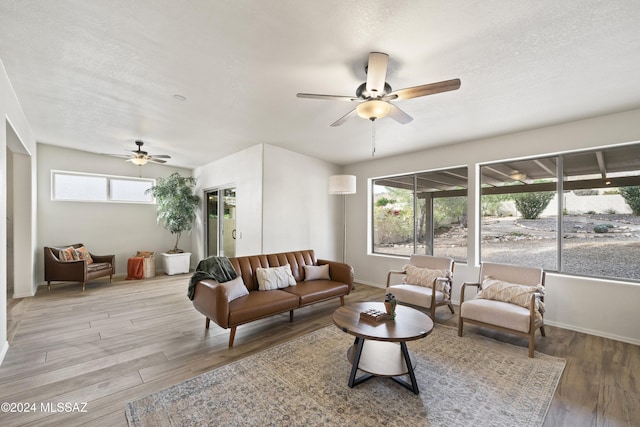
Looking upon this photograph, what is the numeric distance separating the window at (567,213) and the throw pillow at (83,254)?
7581 millimetres

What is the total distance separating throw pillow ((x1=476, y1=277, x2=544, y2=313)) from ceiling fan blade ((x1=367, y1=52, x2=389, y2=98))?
9.23 feet

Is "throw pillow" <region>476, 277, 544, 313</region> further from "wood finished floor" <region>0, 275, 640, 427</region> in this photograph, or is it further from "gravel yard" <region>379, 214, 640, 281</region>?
"gravel yard" <region>379, 214, 640, 281</region>

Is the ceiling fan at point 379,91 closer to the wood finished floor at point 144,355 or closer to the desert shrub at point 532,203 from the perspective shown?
the wood finished floor at point 144,355

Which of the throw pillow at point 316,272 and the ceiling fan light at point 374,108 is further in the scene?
the throw pillow at point 316,272

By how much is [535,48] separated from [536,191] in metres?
2.66

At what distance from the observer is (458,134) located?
167 inches

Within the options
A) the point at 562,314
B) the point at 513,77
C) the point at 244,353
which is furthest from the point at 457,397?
the point at 513,77

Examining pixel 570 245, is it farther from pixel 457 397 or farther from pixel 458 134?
pixel 457 397

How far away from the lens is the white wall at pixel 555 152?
3.28m

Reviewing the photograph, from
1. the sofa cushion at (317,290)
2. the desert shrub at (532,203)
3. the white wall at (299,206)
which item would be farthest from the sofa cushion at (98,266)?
the desert shrub at (532,203)

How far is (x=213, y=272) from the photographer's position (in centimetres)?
341

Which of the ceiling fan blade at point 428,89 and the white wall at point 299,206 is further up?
the ceiling fan blade at point 428,89

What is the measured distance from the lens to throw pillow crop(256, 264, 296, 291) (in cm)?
372

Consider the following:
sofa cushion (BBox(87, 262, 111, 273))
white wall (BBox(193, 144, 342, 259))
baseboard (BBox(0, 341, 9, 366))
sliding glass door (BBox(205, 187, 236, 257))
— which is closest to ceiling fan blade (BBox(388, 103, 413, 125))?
white wall (BBox(193, 144, 342, 259))
